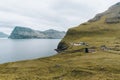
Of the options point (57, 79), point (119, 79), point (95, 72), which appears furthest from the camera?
point (95, 72)

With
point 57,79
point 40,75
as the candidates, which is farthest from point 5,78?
point 57,79

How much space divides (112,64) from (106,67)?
643 centimetres

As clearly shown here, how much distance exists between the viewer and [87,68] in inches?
4018

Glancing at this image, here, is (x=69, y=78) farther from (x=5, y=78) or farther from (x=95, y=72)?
(x=5, y=78)

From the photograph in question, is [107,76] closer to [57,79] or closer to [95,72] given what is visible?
[95,72]

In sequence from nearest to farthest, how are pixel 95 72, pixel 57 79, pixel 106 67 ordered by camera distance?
pixel 57 79, pixel 95 72, pixel 106 67

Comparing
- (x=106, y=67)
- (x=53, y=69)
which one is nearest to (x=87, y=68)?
(x=106, y=67)

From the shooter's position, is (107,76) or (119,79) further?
(107,76)

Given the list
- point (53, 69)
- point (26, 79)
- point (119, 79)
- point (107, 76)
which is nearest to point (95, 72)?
point (107, 76)

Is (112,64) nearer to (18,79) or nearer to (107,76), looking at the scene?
(107,76)

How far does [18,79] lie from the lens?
8731 centimetres

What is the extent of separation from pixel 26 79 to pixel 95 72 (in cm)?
2726

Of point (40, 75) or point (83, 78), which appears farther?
point (40, 75)

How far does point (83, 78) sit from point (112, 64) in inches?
966
